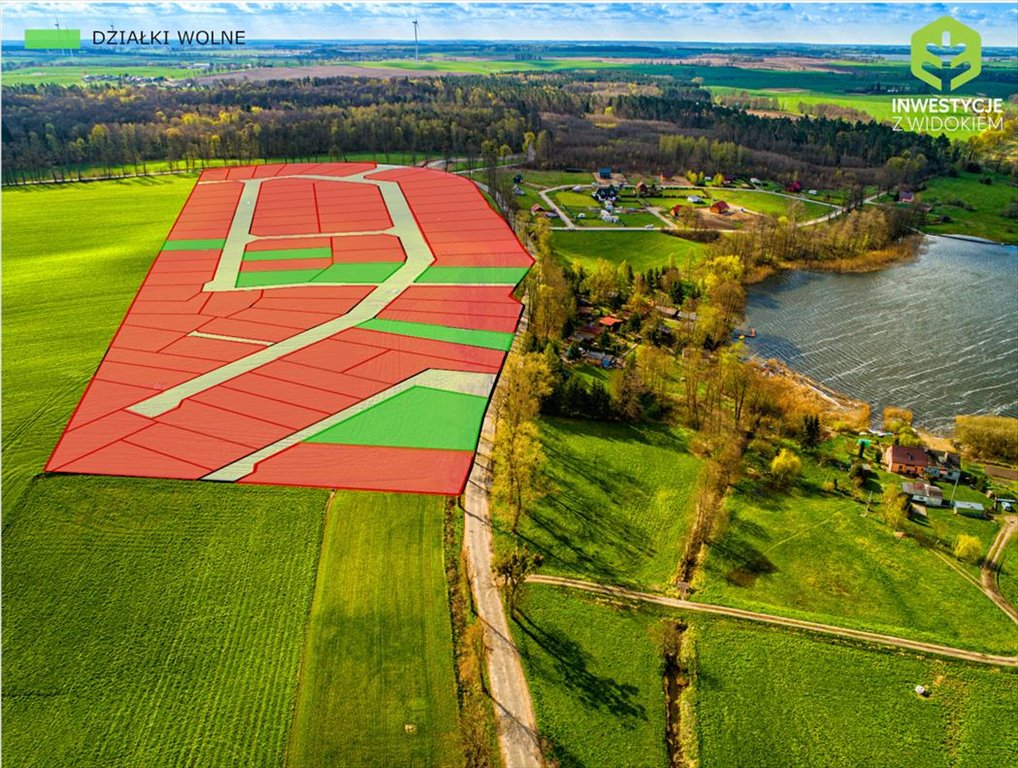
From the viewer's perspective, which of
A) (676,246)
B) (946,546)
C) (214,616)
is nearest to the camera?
(214,616)

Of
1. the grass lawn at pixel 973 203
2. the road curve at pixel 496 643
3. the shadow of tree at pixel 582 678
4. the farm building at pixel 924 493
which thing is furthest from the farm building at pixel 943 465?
the grass lawn at pixel 973 203

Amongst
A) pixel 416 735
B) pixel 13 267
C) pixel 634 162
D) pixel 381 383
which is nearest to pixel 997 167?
pixel 634 162

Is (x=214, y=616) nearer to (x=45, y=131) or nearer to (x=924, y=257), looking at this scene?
(x=924, y=257)
